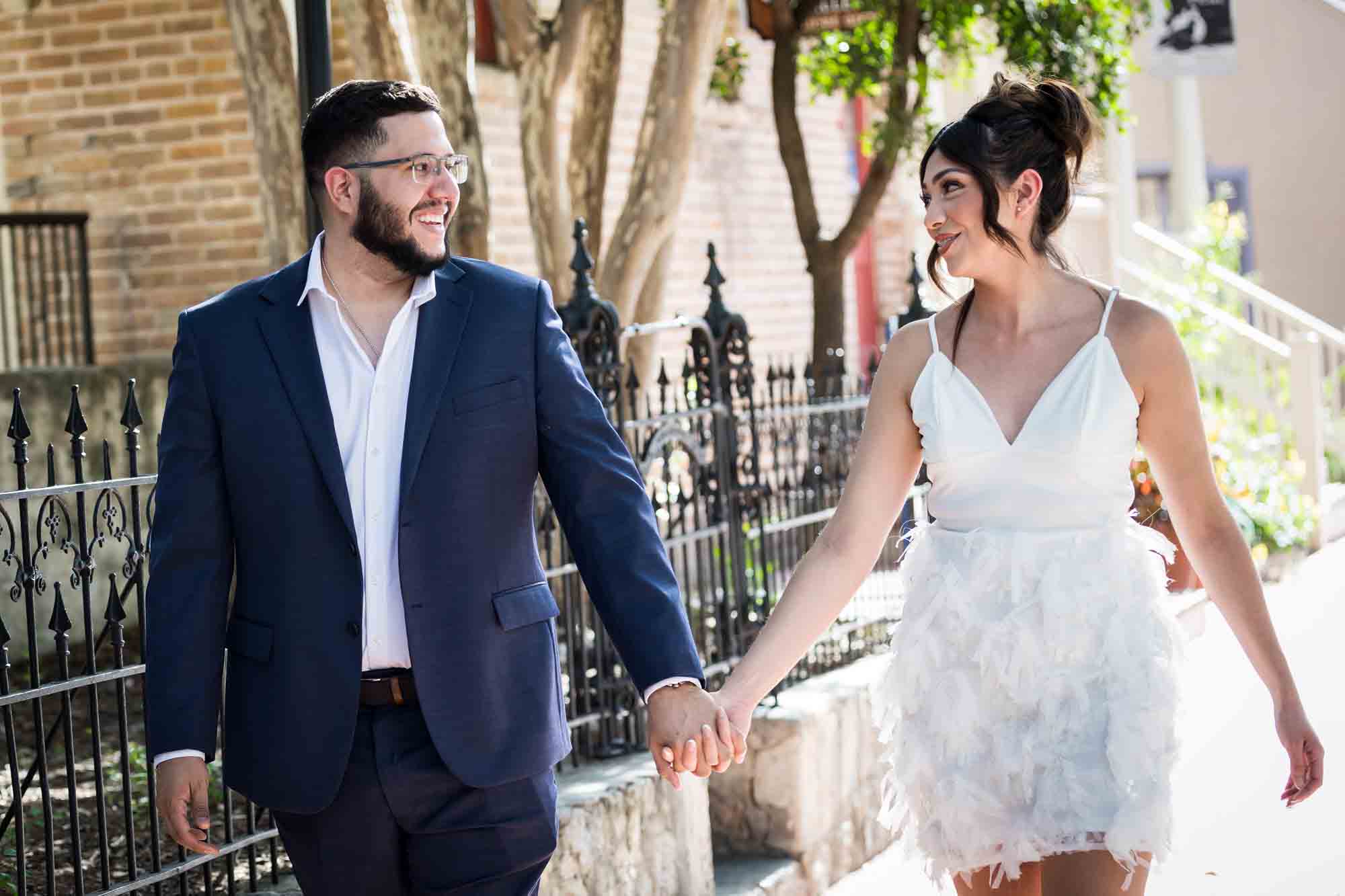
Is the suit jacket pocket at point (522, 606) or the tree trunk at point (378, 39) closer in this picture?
the suit jacket pocket at point (522, 606)

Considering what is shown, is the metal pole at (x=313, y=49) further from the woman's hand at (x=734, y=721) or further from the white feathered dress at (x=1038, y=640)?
the white feathered dress at (x=1038, y=640)

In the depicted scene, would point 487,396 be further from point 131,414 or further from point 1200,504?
point 1200,504

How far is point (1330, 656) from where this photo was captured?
375 inches

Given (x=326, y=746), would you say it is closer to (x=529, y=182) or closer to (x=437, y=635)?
(x=437, y=635)

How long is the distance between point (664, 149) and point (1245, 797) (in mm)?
3526

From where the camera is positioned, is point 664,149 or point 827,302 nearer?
point 664,149

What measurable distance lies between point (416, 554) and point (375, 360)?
0.37 meters

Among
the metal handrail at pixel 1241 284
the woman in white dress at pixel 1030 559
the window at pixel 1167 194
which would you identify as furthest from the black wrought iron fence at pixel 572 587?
the window at pixel 1167 194

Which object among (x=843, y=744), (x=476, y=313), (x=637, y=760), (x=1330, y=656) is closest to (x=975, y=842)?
(x=476, y=313)

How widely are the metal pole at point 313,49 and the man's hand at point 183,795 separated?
8.01 feet

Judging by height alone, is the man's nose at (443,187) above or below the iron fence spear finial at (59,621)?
above

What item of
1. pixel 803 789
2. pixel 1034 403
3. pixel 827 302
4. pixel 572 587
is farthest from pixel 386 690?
pixel 827 302

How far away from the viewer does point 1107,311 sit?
353 centimetres

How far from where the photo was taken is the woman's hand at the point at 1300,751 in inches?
136
